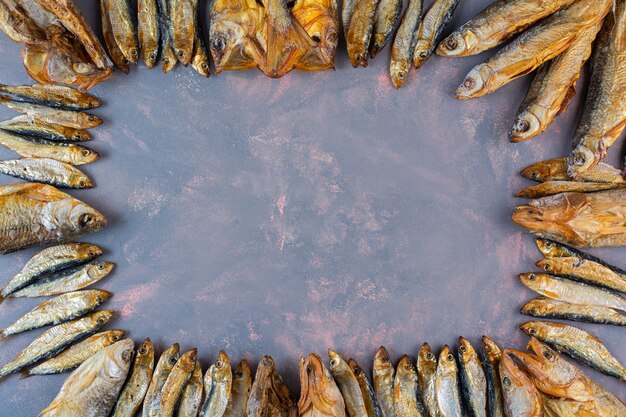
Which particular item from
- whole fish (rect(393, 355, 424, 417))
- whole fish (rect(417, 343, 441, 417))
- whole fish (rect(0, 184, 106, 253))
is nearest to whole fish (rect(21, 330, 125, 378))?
whole fish (rect(0, 184, 106, 253))

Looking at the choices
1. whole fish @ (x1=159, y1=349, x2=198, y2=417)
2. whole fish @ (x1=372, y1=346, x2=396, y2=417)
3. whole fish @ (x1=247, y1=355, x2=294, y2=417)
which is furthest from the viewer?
whole fish @ (x1=372, y1=346, x2=396, y2=417)

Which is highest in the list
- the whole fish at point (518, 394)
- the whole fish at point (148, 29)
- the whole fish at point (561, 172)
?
the whole fish at point (148, 29)

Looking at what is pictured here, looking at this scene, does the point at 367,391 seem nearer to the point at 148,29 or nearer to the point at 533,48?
the point at 533,48

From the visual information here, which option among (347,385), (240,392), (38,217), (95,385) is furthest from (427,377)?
(38,217)

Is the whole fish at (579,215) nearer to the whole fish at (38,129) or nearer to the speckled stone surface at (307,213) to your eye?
the speckled stone surface at (307,213)

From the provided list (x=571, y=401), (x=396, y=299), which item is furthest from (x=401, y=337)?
(x=571, y=401)

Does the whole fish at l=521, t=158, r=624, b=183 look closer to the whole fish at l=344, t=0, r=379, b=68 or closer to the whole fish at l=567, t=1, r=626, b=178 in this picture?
the whole fish at l=567, t=1, r=626, b=178

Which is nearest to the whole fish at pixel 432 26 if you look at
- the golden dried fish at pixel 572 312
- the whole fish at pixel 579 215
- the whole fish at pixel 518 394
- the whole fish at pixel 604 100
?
the whole fish at pixel 604 100
